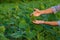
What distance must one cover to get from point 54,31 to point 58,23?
117 mm

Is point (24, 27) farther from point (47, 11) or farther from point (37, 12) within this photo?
point (47, 11)

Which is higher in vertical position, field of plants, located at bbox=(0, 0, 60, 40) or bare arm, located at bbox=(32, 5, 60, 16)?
bare arm, located at bbox=(32, 5, 60, 16)

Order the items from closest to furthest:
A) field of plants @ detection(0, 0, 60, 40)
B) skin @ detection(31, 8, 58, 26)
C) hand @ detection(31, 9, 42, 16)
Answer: field of plants @ detection(0, 0, 60, 40) → skin @ detection(31, 8, 58, 26) → hand @ detection(31, 9, 42, 16)

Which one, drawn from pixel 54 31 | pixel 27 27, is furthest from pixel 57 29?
pixel 27 27

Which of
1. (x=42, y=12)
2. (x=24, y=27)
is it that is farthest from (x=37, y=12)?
(x=24, y=27)

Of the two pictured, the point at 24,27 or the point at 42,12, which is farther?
the point at 42,12

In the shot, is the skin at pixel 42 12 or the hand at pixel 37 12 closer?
the skin at pixel 42 12

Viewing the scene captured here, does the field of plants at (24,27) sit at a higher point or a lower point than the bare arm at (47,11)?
lower

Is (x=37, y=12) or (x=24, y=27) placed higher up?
(x=37, y=12)

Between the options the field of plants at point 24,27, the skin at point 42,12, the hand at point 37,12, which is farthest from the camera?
the hand at point 37,12

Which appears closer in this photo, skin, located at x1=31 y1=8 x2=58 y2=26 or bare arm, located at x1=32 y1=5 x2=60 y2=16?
skin, located at x1=31 y1=8 x2=58 y2=26

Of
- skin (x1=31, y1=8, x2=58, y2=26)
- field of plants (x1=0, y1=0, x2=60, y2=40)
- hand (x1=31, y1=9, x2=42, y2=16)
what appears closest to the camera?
field of plants (x1=0, y1=0, x2=60, y2=40)

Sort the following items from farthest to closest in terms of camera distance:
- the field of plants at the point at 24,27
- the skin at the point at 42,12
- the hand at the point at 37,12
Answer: the hand at the point at 37,12
the skin at the point at 42,12
the field of plants at the point at 24,27

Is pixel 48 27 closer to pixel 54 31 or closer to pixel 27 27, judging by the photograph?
pixel 54 31
